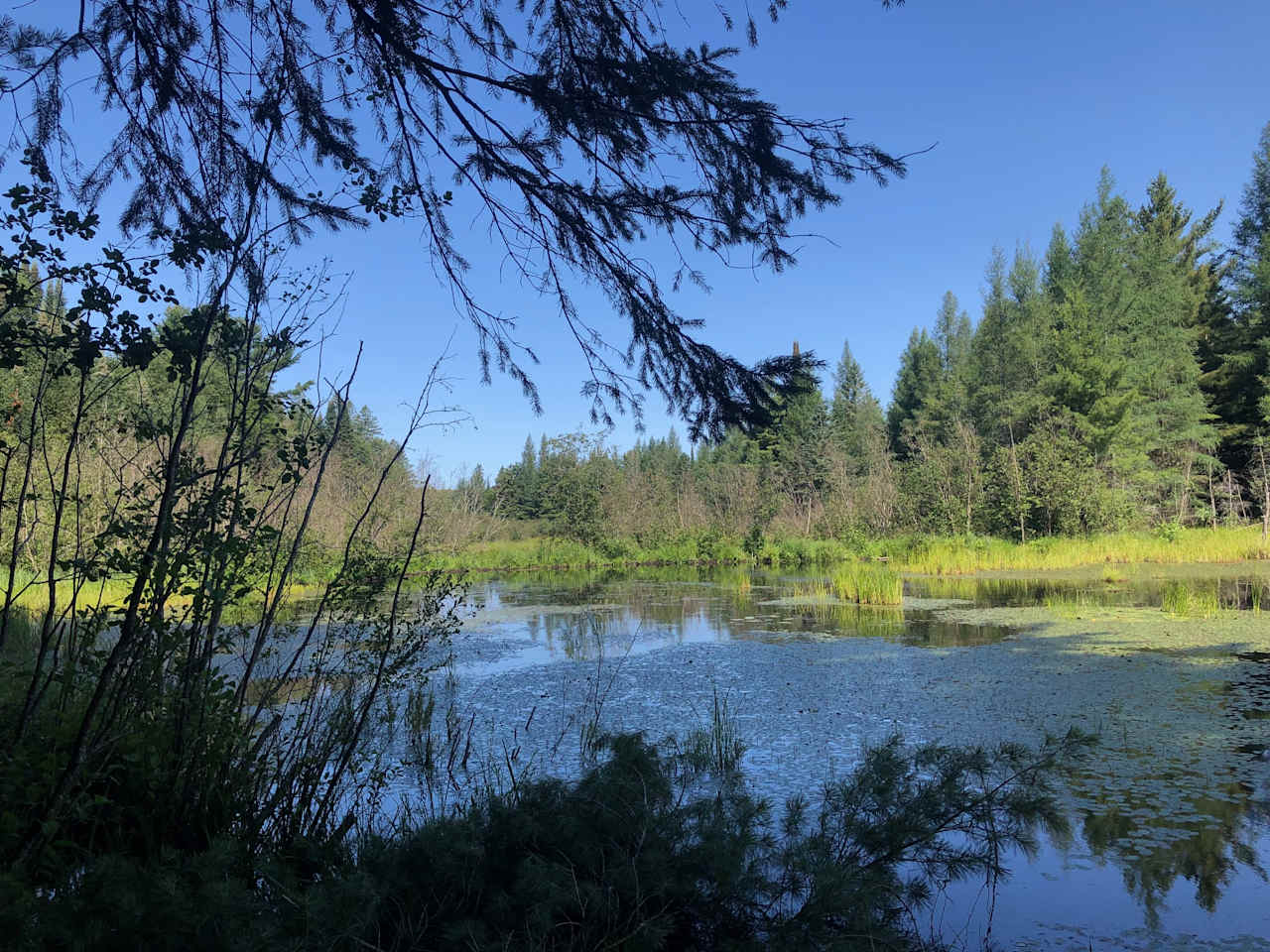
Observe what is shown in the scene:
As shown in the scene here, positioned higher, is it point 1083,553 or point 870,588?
point 1083,553

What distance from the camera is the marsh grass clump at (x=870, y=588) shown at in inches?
391

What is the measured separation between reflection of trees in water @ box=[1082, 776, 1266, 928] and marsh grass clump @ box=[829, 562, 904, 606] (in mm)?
6729

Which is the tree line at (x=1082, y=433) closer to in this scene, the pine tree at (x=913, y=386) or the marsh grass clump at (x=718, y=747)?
the pine tree at (x=913, y=386)

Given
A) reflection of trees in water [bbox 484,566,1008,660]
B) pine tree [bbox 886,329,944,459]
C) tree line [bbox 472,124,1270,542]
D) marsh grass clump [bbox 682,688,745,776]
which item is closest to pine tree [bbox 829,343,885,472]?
pine tree [bbox 886,329,944,459]

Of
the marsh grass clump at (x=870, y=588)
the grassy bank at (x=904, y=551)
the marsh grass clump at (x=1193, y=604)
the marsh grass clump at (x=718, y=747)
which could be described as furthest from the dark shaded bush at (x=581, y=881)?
the grassy bank at (x=904, y=551)

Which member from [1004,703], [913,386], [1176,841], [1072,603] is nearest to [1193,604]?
[1072,603]

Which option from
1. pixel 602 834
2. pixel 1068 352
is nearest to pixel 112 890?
pixel 602 834

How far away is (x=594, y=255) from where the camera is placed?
251cm

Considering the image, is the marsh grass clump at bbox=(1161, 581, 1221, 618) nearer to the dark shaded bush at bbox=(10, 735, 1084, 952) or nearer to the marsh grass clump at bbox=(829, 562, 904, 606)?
the marsh grass clump at bbox=(829, 562, 904, 606)

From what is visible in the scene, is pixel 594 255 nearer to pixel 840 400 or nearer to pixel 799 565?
pixel 799 565

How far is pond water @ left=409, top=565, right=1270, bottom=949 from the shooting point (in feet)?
8.06

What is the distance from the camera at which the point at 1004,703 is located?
4.69m

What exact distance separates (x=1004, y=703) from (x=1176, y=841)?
1.97 m

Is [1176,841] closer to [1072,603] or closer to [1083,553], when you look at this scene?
[1072,603]
